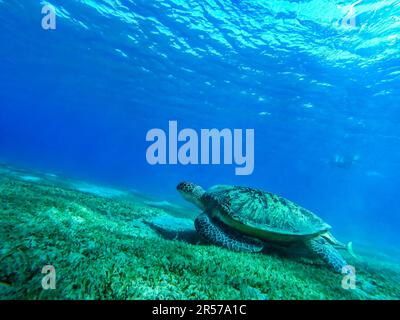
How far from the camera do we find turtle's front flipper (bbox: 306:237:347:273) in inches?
216

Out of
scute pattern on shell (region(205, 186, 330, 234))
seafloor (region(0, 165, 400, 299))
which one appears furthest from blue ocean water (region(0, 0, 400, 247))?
seafloor (region(0, 165, 400, 299))

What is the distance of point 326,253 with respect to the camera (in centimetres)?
573

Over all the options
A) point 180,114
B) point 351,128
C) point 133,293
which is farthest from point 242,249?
point 180,114

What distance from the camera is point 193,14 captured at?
63.1 feet

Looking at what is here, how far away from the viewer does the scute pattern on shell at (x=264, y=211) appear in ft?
18.4

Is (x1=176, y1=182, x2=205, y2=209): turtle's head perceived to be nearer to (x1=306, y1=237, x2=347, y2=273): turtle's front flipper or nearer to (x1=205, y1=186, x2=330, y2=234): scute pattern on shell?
(x1=205, y1=186, x2=330, y2=234): scute pattern on shell

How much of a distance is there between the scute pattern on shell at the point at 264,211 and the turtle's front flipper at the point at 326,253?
1.35 feet

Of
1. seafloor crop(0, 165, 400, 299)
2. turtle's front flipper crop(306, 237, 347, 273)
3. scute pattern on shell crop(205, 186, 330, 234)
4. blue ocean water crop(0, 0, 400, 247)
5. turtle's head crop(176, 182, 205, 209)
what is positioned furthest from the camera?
blue ocean water crop(0, 0, 400, 247)

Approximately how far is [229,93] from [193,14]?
1403 centimetres

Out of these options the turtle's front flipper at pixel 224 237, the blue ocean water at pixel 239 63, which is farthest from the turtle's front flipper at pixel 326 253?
the blue ocean water at pixel 239 63

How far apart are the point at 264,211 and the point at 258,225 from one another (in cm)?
45

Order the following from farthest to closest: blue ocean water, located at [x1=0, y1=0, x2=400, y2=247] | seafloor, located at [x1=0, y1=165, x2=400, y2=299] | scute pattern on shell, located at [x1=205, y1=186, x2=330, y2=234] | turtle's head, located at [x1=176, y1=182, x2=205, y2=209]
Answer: blue ocean water, located at [x1=0, y1=0, x2=400, y2=247]
turtle's head, located at [x1=176, y1=182, x2=205, y2=209]
scute pattern on shell, located at [x1=205, y1=186, x2=330, y2=234]
seafloor, located at [x1=0, y1=165, x2=400, y2=299]

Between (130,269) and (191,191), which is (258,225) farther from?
(130,269)
